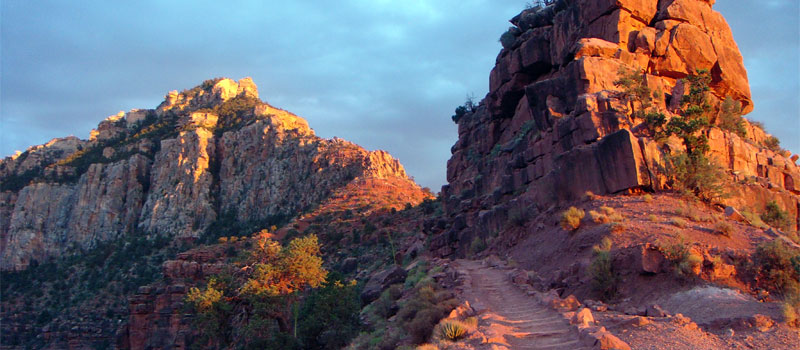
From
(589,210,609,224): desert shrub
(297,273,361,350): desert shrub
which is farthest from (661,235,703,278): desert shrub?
(297,273,361,350): desert shrub

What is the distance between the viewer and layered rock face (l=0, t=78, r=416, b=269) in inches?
2741

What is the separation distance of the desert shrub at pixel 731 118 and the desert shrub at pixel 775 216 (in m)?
4.66

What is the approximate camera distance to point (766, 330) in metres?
9.63

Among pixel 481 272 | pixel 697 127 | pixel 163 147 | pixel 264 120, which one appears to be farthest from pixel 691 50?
pixel 163 147

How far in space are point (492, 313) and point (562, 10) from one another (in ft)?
81.2

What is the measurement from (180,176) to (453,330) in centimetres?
7305

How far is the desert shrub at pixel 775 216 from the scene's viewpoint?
20.4 meters

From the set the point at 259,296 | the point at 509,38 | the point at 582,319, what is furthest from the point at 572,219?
the point at 509,38

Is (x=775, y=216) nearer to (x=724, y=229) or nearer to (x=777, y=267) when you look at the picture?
(x=724, y=229)

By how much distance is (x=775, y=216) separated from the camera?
21.0m

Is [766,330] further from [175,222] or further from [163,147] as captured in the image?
[163,147]

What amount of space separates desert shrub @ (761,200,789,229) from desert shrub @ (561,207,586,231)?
7478 mm

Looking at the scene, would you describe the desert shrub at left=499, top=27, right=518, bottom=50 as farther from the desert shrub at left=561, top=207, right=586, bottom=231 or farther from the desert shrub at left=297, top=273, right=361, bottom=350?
the desert shrub at left=297, top=273, right=361, bottom=350

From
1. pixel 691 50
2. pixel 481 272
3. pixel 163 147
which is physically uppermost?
pixel 163 147
